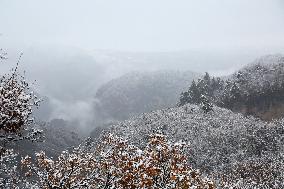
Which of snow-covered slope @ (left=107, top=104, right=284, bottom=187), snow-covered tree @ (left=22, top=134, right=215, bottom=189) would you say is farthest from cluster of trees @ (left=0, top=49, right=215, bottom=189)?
snow-covered slope @ (left=107, top=104, right=284, bottom=187)

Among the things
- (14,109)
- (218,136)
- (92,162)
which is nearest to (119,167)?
(92,162)

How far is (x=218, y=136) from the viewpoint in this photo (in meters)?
154

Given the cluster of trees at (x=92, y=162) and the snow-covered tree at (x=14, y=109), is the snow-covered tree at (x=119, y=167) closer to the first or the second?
the cluster of trees at (x=92, y=162)

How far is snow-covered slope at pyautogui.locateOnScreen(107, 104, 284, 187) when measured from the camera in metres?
132

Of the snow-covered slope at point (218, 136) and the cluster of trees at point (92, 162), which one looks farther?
the snow-covered slope at point (218, 136)

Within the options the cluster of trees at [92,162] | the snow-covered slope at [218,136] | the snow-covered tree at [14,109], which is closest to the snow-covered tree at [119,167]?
the cluster of trees at [92,162]

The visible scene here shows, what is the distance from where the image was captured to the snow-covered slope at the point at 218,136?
13188 cm

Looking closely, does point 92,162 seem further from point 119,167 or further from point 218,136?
point 218,136

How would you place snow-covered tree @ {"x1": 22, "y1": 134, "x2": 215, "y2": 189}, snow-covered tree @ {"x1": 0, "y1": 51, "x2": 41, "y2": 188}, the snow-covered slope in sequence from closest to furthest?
snow-covered tree @ {"x1": 0, "y1": 51, "x2": 41, "y2": 188} → snow-covered tree @ {"x1": 22, "y1": 134, "x2": 215, "y2": 189} → the snow-covered slope

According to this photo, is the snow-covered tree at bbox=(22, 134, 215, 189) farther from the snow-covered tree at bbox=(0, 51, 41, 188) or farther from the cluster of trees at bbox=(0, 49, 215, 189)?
the snow-covered tree at bbox=(0, 51, 41, 188)

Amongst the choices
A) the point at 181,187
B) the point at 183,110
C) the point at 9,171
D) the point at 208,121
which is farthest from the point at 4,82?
the point at 183,110

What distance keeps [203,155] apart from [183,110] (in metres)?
50.2

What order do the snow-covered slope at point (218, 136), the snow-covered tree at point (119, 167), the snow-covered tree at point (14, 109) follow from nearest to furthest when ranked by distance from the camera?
the snow-covered tree at point (14, 109), the snow-covered tree at point (119, 167), the snow-covered slope at point (218, 136)

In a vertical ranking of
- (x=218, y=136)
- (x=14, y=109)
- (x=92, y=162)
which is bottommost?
(x=218, y=136)
